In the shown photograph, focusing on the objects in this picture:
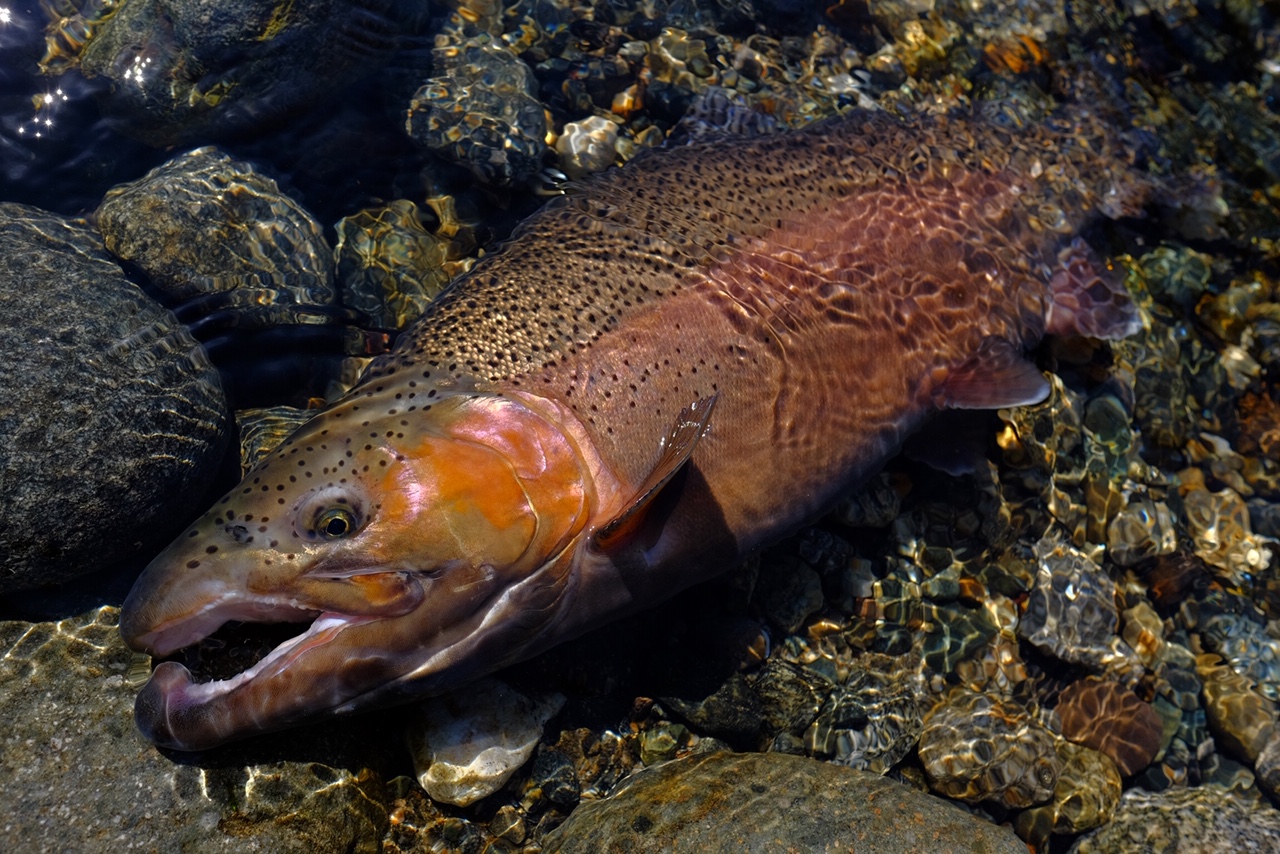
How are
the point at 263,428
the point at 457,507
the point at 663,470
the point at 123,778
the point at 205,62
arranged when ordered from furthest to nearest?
the point at 205,62 → the point at 263,428 → the point at 663,470 → the point at 123,778 → the point at 457,507

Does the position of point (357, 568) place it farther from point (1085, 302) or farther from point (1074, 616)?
point (1085, 302)

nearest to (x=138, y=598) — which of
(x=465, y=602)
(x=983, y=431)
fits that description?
(x=465, y=602)

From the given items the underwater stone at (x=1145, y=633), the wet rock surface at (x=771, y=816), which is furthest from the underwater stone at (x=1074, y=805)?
the wet rock surface at (x=771, y=816)

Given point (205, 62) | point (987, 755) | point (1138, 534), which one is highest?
point (205, 62)

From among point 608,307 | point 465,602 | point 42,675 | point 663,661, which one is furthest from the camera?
point 663,661

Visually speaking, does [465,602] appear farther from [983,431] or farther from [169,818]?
[983,431]

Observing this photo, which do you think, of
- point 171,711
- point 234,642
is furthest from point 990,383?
point 171,711

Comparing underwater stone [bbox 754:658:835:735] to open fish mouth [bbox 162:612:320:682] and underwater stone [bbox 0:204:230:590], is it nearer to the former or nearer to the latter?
open fish mouth [bbox 162:612:320:682]

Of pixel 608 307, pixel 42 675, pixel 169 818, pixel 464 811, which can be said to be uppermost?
pixel 608 307
